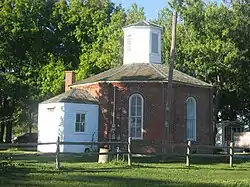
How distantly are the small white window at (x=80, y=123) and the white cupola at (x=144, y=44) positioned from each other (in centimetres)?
637

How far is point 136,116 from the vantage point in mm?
34750

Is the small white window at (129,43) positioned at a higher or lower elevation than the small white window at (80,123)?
higher

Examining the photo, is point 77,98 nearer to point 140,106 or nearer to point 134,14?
point 140,106

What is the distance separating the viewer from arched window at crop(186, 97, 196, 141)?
36.0 meters

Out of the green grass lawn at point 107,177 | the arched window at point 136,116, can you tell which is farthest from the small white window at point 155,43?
the green grass lawn at point 107,177

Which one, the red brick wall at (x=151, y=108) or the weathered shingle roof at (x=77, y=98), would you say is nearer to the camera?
the red brick wall at (x=151, y=108)

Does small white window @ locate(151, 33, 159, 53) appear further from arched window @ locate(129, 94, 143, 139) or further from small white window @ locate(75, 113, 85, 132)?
small white window @ locate(75, 113, 85, 132)

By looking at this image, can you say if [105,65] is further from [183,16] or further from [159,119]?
[159,119]

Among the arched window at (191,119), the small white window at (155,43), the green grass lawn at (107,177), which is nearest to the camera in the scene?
the green grass lawn at (107,177)

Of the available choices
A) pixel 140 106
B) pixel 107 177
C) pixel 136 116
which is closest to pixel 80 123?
pixel 136 116

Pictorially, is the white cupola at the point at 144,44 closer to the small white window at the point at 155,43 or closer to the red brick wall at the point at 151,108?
A: the small white window at the point at 155,43

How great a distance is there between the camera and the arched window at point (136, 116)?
3469cm

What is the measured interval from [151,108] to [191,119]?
366cm

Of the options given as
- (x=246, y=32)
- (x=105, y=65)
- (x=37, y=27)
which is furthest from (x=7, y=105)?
(x=246, y=32)
